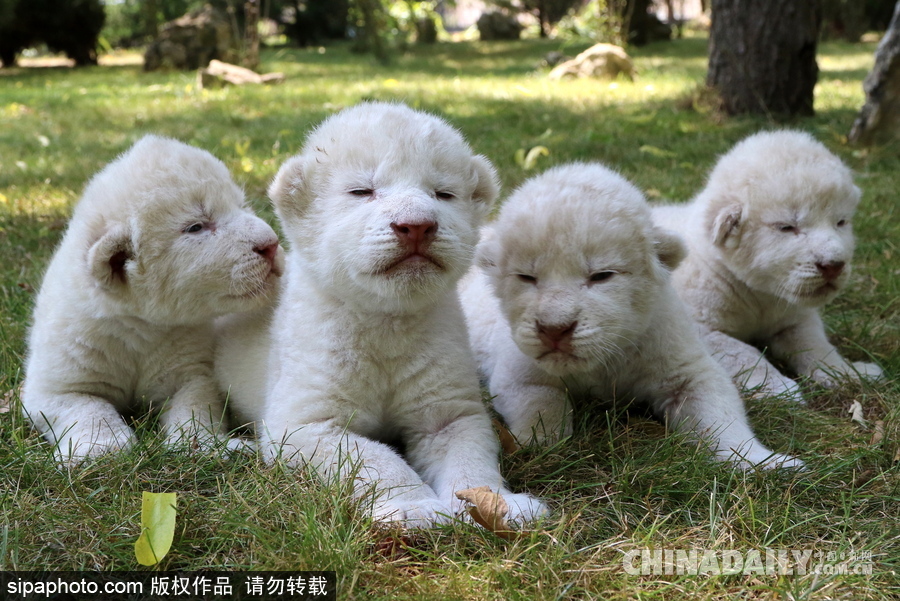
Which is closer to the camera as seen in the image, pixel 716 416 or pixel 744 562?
pixel 744 562

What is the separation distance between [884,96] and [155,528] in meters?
8.58

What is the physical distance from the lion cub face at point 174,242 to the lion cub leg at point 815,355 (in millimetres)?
2939

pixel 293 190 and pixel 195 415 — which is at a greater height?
pixel 293 190

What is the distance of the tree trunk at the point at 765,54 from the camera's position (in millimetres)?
9164

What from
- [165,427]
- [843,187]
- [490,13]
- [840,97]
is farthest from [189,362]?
[490,13]

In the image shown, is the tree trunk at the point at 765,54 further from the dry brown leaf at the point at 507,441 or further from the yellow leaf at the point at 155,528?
→ the yellow leaf at the point at 155,528

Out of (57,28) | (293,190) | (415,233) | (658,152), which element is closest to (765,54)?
(658,152)

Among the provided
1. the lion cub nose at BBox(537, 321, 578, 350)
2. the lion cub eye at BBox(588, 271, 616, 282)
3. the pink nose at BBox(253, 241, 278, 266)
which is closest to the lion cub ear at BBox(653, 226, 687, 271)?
the lion cub eye at BBox(588, 271, 616, 282)

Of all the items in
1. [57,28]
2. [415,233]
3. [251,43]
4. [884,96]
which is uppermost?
[57,28]

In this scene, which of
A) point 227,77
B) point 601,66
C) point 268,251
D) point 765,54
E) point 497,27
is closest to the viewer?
point 268,251

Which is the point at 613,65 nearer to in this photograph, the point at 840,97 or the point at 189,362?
the point at 840,97

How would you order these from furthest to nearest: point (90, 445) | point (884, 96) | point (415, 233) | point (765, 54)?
1. point (765, 54)
2. point (884, 96)
3. point (90, 445)
4. point (415, 233)

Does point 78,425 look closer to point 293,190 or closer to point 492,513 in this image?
point 293,190

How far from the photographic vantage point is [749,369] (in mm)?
4160
